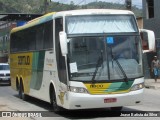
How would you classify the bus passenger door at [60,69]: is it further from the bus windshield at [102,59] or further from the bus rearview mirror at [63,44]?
the bus rearview mirror at [63,44]

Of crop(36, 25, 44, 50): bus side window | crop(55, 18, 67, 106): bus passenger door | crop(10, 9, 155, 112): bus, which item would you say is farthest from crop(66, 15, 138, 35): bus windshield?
crop(36, 25, 44, 50): bus side window

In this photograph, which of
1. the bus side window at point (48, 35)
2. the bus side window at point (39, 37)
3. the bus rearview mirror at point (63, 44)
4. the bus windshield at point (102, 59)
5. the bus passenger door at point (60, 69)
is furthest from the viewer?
the bus side window at point (39, 37)

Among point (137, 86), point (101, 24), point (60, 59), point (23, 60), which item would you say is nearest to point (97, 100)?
point (137, 86)

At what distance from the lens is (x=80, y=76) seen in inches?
467

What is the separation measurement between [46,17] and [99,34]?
10.1 ft

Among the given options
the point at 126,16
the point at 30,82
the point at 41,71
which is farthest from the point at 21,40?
the point at 126,16

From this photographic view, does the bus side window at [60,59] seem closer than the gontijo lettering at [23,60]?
Yes

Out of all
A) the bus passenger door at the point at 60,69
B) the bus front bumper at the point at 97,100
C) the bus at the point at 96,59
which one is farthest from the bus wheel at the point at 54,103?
the bus front bumper at the point at 97,100

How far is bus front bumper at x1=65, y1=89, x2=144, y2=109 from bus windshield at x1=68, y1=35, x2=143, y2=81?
471 mm

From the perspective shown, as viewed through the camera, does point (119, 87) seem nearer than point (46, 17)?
Yes

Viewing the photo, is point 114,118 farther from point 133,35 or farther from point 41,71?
point 41,71

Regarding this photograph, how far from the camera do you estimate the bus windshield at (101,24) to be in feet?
40.5

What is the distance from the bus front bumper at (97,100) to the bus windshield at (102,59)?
0.47m

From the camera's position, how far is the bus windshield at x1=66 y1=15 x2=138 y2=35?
12336 mm
